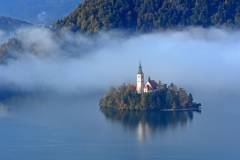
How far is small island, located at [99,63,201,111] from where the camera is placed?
2058cm

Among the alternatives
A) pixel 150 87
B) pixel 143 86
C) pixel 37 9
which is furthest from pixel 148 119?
pixel 37 9

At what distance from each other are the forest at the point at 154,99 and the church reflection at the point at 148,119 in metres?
0.25

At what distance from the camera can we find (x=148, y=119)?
19.5 meters

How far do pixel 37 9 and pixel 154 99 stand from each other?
1442 inches

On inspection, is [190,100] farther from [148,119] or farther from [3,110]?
[3,110]

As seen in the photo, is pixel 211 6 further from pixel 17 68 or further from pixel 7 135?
pixel 7 135

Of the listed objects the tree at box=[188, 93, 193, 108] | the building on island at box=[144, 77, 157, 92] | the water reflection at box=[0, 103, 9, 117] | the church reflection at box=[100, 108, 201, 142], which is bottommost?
the church reflection at box=[100, 108, 201, 142]

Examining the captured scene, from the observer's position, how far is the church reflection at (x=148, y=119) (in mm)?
18234

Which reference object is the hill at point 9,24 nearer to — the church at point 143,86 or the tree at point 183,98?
Result: the church at point 143,86

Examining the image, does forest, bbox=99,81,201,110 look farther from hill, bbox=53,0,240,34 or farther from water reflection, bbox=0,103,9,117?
hill, bbox=53,0,240,34

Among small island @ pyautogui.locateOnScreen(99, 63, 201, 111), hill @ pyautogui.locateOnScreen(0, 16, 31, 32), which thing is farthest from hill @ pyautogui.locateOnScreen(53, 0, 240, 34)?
hill @ pyautogui.locateOnScreen(0, 16, 31, 32)

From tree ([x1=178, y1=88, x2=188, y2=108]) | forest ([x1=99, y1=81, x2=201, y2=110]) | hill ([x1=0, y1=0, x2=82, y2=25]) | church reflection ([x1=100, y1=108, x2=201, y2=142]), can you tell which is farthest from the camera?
hill ([x1=0, y1=0, x2=82, y2=25])

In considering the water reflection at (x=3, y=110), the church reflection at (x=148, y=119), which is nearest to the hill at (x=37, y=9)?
the water reflection at (x=3, y=110)

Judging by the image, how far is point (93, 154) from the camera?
1554 cm
